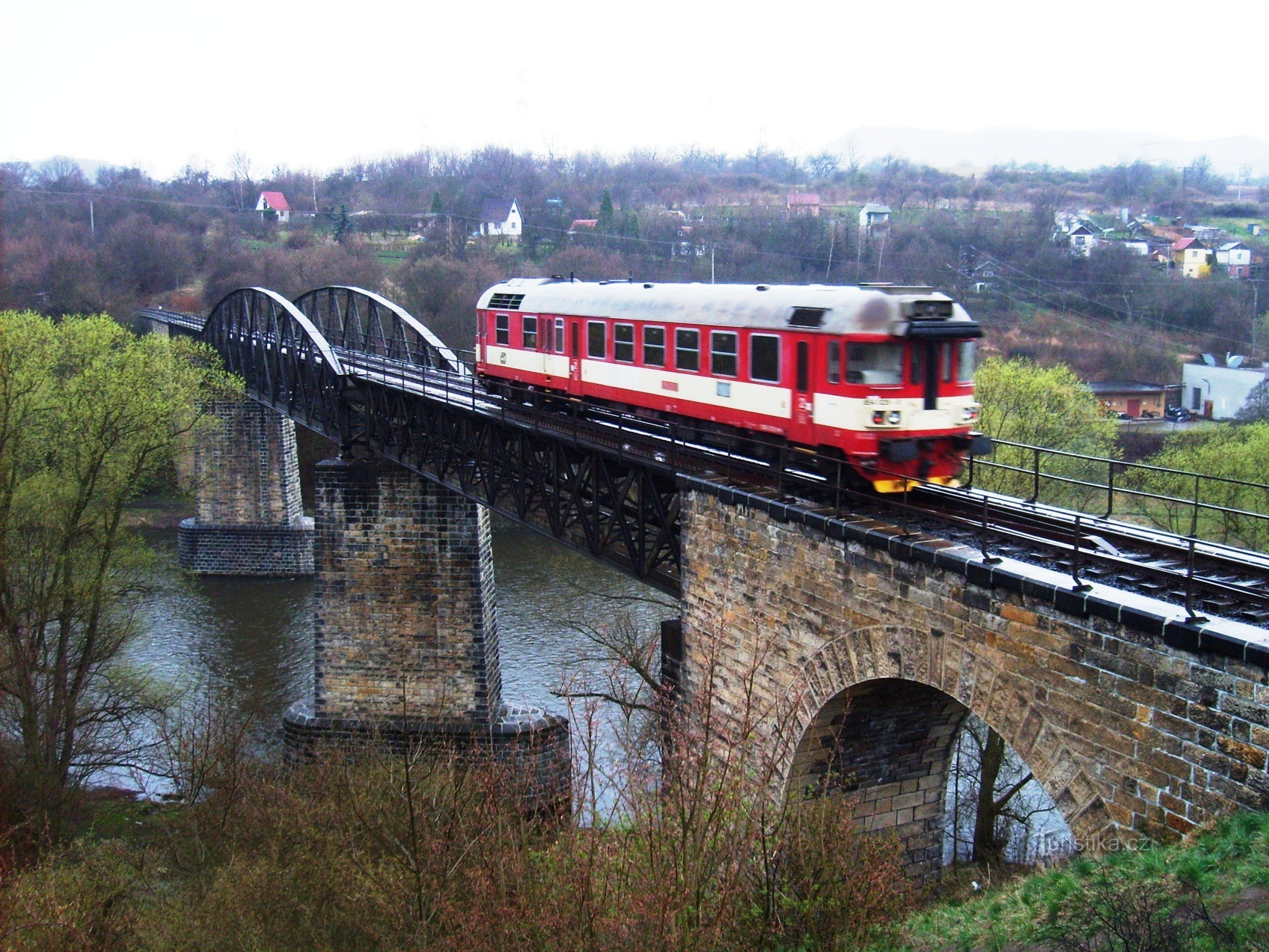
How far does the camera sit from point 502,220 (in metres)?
90.5

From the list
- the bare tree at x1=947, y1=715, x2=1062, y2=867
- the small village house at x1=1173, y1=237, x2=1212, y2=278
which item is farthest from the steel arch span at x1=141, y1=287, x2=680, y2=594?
the small village house at x1=1173, y1=237, x2=1212, y2=278

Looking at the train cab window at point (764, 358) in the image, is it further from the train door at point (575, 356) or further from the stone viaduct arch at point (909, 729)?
the train door at point (575, 356)

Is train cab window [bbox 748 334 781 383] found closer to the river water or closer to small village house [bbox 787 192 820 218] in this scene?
the river water

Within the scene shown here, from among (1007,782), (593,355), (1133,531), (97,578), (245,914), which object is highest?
(593,355)

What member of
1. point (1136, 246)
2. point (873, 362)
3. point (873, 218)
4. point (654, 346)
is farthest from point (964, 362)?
point (873, 218)

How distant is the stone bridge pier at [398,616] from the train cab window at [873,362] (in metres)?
12.4

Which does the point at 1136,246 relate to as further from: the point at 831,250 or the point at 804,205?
the point at 804,205

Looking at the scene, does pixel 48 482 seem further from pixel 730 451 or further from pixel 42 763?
pixel 730 451

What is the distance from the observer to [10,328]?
91.7ft

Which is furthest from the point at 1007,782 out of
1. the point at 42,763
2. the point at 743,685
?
the point at 42,763

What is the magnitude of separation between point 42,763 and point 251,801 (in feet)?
18.2

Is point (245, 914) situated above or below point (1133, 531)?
below

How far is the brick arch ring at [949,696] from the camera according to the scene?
30.5ft

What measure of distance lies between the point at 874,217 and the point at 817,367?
7067cm
